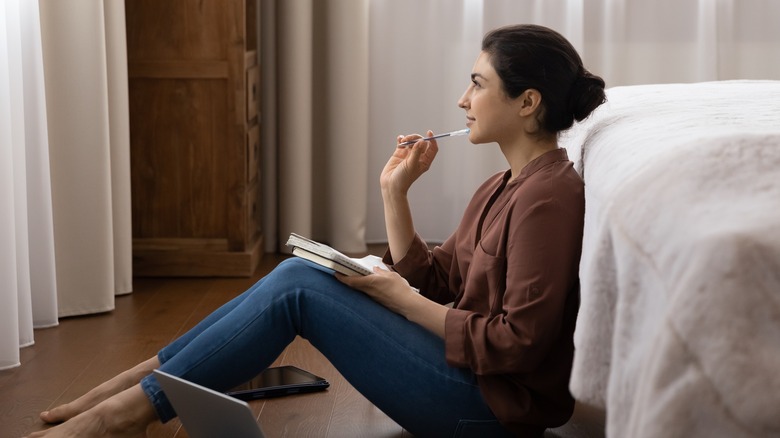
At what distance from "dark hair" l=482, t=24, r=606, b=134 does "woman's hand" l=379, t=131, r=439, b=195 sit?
31cm

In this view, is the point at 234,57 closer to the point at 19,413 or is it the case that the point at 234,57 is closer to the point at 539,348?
the point at 19,413

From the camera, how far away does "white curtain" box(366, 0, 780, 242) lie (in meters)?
3.65

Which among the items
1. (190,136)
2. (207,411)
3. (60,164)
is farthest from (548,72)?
(190,136)

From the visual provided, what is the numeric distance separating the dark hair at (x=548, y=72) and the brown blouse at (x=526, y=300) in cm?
8

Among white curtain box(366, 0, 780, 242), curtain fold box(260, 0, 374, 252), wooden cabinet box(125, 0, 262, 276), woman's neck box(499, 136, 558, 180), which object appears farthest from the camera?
white curtain box(366, 0, 780, 242)

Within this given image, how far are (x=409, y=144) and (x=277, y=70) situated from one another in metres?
1.76

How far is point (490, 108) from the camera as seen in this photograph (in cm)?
172

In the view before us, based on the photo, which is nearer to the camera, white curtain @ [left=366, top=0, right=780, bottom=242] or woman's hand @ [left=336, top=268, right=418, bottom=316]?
woman's hand @ [left=336, top=268, right=418, bottom=316]

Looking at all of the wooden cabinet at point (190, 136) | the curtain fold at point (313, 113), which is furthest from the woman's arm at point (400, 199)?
the curtain fold at point (313, 113)

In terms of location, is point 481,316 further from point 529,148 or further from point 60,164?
point 60,164

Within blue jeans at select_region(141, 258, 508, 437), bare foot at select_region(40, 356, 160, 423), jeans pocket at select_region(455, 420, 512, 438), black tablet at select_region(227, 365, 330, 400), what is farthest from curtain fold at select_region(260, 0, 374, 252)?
jeans pocket at select_region(455, 420, 512, 438)

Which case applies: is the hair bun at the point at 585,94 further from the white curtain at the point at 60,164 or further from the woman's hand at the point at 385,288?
the white curtain at the point at 60,164

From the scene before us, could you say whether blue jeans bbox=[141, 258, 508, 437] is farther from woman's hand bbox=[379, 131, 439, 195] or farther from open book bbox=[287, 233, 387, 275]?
woman's hand bbox=[379, 131, 439, 195]

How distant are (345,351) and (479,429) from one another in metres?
0.25
